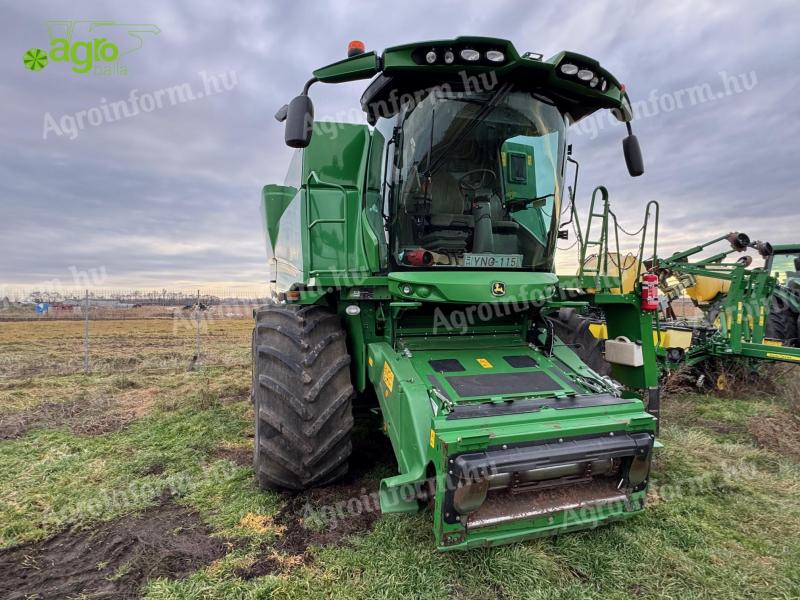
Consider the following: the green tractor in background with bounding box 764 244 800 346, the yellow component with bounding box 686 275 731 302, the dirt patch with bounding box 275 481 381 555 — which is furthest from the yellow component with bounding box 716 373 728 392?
the dirt patch with bounding box 275 481 381 555

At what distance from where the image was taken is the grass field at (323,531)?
2441 millimetres

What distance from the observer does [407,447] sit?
2.81 meters

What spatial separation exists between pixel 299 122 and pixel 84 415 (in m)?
5.14

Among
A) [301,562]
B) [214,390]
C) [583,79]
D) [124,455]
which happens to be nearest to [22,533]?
[124,455]

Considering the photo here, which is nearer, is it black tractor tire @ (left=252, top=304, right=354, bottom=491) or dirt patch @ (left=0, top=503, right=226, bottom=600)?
dirt patch @ (left=0, top=503, right=226, bottom=600)

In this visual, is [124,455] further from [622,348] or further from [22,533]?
[622,348]

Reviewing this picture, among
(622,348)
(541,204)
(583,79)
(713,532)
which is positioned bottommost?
(713,532)

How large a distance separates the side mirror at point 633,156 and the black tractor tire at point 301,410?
2.60m

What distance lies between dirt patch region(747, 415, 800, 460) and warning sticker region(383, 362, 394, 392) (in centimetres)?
384

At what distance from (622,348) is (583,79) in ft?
7.14

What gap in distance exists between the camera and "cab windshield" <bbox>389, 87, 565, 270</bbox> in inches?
125

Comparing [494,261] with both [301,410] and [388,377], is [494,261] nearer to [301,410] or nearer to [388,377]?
[388,377]

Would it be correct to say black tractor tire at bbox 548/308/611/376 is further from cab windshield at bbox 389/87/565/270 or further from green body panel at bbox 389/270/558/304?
green body panel at bbox 389/270/558/304

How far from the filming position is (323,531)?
9.76 ft
